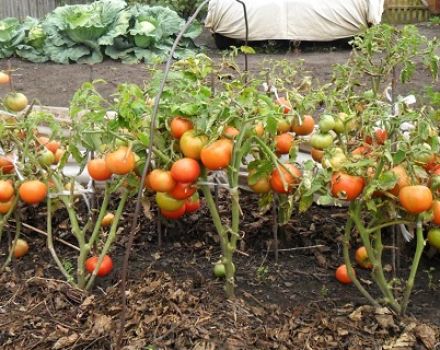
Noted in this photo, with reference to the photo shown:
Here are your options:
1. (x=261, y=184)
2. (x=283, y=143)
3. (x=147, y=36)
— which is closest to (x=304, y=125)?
(x=283, y=143)

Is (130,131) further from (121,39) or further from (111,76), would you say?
(121,39)

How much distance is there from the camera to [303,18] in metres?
9.62

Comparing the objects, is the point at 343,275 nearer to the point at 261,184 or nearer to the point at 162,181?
the point at 261,184

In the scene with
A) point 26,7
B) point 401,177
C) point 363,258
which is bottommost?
point 363,258

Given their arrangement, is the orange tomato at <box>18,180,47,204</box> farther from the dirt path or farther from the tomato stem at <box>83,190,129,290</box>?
the dirt path

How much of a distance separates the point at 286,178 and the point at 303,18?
25.1ft

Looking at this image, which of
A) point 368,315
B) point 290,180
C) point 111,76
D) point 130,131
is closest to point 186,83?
point 130,131

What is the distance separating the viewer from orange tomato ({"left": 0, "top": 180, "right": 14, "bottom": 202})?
268cm

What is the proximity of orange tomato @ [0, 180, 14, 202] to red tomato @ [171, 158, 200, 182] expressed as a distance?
2.69 ft

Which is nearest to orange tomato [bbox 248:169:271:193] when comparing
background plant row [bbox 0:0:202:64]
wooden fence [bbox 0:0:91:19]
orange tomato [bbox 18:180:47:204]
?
orange tomato [bbox 18:180:47:204]

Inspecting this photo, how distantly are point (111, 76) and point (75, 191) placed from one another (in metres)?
5.34

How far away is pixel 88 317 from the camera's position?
8.45 ft

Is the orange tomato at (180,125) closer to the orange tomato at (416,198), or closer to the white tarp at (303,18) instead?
the orange tomato at (416,198)

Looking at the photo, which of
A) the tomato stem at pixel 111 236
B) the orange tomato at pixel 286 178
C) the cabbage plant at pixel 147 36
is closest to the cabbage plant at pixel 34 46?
the cabbage plant at pixel 147 36
